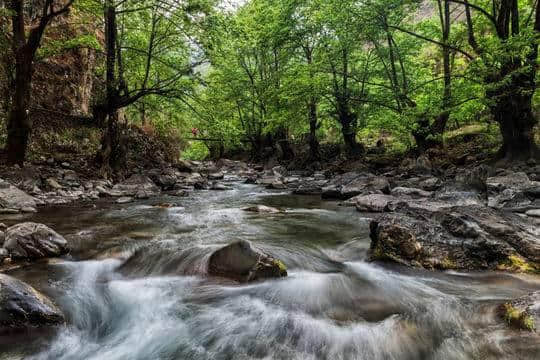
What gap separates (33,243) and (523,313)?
553 centimetres

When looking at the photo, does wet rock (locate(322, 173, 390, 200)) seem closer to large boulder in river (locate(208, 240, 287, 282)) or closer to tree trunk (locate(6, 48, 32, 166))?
large boulder in river (locate(208, 240, 287, 282))

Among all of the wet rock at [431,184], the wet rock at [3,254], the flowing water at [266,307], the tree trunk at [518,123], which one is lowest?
the flowing water at [266,307]

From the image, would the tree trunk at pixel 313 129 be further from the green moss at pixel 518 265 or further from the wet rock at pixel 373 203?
the green moss at pixel 518 265

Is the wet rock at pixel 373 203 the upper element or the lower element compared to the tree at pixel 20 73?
lower

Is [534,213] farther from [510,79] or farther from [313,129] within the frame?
[313,129]

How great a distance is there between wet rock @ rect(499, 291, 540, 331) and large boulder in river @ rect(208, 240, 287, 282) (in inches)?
89.7

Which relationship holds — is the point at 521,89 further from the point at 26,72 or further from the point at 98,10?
the point at 26,72

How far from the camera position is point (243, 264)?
4.07 meters

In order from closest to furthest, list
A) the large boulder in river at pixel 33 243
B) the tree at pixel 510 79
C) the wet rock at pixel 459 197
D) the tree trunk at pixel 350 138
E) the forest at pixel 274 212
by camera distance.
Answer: the forest at pixel 274 212 < the large boulder in river at pixel 33 243 < the wet rock at pixel 459 197 < the tree at pixel 510 79 < the tree trunk at pixel 350 138

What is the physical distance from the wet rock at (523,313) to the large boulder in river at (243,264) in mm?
2280

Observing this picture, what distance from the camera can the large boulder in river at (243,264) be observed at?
3982 mm

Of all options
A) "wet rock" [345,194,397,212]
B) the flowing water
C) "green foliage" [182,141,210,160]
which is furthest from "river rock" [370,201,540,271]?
"green foliage" [182,141,210,160]

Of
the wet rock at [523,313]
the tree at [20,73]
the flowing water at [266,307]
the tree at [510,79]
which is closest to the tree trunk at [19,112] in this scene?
the tree at [20,73]

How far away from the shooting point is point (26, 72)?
9078 mm
